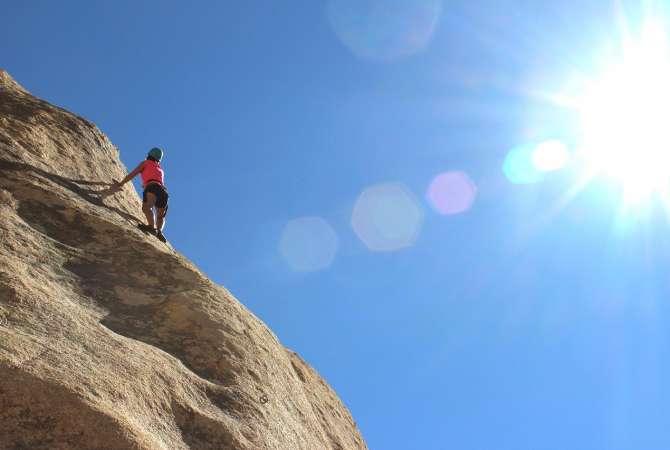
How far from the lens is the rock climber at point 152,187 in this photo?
12.9 m

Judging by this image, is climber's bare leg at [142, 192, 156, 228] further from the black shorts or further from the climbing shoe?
the climbing shoe

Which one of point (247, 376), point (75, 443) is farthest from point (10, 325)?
point (247, 376)

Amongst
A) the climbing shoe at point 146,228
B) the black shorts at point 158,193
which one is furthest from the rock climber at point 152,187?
the climbing shoe at point 146,228

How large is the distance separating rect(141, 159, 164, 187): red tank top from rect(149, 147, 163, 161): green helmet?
209 millimetres

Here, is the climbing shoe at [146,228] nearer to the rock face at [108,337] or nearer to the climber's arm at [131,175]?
the rock face at [108,337]

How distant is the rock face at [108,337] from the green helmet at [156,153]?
1053 mm

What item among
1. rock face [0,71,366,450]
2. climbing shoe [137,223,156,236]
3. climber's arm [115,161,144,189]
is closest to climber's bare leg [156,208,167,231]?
rock face [0,71,366,450]

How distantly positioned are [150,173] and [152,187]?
1.26 ft

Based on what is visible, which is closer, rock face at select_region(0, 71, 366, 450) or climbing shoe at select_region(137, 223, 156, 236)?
rock face at select_region(0, 71, 366, 450)

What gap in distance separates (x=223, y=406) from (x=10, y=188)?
483 centimetres

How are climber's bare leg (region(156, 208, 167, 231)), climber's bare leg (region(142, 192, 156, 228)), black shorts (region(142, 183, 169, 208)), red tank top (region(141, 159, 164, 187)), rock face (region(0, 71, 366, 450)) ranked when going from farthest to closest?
red tank top (region(141, 159, 164, 187)) → black shorts (region(142, 183, 169, 208)) → climber's bare leg (region(156, 208, 167, 231)) → climber's bare leg (region(142, 192, 156, 228)) → rock face (region(0, 71, 366, 450))

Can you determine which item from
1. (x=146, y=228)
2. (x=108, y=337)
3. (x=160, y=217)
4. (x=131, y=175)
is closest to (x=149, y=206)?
(x=160, y=217)

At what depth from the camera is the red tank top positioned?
1334 centimetres

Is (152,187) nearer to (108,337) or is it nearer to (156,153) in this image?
(156,153)
